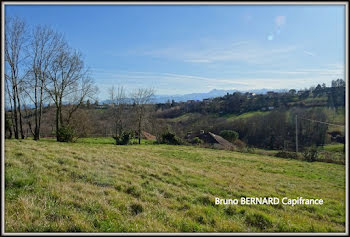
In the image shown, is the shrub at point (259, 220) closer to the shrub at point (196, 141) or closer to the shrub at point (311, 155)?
the shrub at point (311, 155)

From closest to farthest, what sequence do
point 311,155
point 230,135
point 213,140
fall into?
point 311,155 → point 213,140 → point 230,135

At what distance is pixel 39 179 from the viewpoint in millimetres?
4508

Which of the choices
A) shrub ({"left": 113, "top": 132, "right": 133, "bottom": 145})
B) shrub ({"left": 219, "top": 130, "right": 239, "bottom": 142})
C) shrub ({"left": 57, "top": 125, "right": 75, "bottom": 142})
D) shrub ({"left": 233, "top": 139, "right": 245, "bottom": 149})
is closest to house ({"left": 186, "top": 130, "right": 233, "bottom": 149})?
shrub ({"left": 233, "top": 139, "right": 245, "bottom": 149})

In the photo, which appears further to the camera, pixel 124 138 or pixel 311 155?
pixel 124 138

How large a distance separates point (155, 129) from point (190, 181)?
27963mm

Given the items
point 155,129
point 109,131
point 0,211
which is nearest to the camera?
point 0,211

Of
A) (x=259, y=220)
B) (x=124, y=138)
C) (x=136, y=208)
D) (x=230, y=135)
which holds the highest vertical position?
(x=136, y=208)

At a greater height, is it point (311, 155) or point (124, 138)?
point (124, 138)

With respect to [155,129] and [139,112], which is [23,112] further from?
[155,129]

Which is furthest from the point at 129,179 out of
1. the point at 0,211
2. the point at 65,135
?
the point at 65,135

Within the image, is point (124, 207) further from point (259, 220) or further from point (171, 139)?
point (171, 139)

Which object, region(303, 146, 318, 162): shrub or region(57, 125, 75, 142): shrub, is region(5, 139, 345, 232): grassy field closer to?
region(57, 125, 75, 142): shrub

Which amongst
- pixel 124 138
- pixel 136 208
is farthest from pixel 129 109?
pixel 136 208

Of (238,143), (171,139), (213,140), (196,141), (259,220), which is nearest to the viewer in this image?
(259,220)
